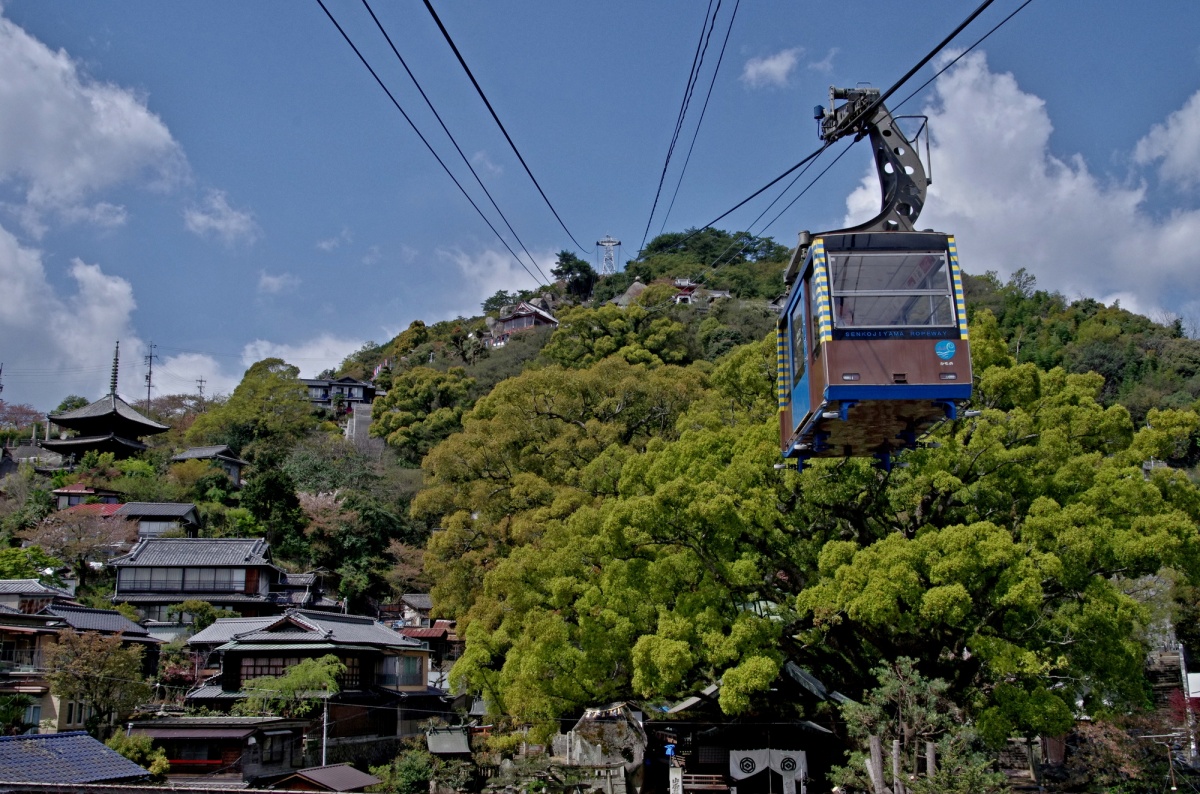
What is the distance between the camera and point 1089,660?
15227 millimetres

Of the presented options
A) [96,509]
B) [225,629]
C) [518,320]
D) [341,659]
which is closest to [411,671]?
[341,659]

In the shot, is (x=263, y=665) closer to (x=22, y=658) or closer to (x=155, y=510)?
(x=22, y=658)

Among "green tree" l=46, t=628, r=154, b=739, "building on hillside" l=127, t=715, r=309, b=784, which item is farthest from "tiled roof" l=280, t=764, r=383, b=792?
"green tree" l=46, t=628, r=154, b=739

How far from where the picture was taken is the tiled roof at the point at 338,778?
20281 mm

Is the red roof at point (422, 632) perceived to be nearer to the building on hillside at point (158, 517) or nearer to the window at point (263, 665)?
the window at point (263, 665)

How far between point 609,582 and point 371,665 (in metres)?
14.6

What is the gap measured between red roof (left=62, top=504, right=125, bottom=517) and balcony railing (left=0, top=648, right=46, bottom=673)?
1287 centimetres

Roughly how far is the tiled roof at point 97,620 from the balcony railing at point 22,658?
1538 millimetres

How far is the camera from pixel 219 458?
46.2 meters

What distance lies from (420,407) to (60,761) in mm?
38949

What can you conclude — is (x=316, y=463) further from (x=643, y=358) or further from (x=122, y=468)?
(x=643, y=358)

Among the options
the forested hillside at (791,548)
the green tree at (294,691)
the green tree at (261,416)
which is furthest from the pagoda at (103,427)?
the forested hillside at (791,548)

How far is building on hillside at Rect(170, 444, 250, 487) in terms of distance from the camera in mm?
45894

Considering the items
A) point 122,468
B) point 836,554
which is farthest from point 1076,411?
point 122,468
